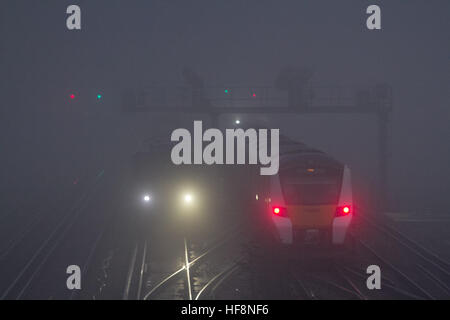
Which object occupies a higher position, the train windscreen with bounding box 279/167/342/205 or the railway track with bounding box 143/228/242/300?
the train windscreen with bounding box 279/167/342/205

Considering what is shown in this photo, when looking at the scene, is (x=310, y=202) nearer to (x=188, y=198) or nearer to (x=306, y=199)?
(x=306, y=199)

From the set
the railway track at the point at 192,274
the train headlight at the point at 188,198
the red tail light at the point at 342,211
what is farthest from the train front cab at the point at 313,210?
the train headlight at the point at 188,198

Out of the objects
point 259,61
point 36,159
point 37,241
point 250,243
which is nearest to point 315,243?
point 250,243

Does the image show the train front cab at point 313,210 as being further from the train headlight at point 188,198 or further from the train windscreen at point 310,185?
the train headlight at point 188,198

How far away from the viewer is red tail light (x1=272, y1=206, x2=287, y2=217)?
36.5 feet

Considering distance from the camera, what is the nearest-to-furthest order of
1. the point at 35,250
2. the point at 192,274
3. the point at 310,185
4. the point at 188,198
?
the point at 310,185
the point at 192,274
the point at 35,250
the point at 188,198

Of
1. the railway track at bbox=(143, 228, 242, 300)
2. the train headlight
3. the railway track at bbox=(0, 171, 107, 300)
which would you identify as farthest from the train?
the railway track at bbox=(0, 171, 107, 300)

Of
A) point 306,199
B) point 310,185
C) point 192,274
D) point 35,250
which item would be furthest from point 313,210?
point 35,250

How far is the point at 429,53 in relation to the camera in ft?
162

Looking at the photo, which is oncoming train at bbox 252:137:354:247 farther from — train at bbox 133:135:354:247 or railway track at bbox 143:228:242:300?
railway track at bbox 143:228:242:300

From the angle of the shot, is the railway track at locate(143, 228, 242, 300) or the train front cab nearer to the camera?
the railway track at locate(143, 228, 242, 300)

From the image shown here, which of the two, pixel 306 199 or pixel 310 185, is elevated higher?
pixel 310 185

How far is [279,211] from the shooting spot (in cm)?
1125

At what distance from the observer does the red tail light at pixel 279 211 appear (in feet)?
36.5
